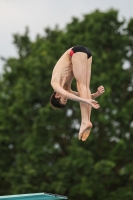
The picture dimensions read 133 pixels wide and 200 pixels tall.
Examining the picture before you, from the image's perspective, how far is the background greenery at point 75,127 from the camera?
2717 cm

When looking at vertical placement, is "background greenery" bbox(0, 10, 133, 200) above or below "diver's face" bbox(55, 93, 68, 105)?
above

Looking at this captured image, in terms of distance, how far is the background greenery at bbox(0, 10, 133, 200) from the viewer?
2717 cm

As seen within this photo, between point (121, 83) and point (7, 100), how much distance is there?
207 inches

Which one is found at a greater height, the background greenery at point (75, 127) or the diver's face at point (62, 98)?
the background greenery at point (75, 127)

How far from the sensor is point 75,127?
1118 inches

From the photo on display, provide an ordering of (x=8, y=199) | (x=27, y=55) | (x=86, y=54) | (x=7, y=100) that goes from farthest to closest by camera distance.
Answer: (x=27, y=55) → (x=7, y=100) → (x=8, y=199) → (x=86, y=54)

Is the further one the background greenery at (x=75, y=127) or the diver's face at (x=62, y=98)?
the background greenery at (x=75, y=127)

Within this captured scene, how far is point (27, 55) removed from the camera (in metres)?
33.1

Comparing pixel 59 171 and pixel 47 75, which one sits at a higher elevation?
pixel 47 75

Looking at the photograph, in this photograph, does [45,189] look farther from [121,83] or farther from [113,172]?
[121,83]

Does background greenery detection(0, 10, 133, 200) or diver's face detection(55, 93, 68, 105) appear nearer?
diver's face detection(55, 93, 68, 105)

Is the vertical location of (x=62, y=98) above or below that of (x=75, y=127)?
below

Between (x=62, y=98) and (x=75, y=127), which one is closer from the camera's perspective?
(x=62, y=98)

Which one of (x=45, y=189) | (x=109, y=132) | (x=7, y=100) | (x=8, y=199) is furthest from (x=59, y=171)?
(x=8, y=199)
